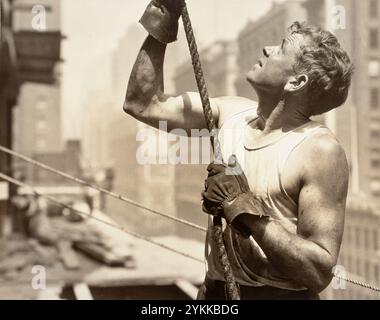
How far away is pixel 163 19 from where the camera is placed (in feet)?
6.97

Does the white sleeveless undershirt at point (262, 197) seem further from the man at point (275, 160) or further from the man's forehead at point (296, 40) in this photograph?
the man's forehead at point (296, 40)

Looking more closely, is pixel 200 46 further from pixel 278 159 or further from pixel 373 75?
pixel 278 159

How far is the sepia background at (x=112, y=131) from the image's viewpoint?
8.95 m

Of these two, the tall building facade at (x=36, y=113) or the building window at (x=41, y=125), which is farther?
the building window at (x=41, y=125)

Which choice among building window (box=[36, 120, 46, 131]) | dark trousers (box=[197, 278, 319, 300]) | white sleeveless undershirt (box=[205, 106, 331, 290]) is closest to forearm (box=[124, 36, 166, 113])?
white sleeveless undershirt (box=[205, 106, 331, 290])

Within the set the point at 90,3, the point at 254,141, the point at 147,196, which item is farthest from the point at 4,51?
the point at 254,141

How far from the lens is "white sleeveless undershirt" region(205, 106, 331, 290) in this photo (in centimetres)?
197

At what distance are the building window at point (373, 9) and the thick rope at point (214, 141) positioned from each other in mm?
9308

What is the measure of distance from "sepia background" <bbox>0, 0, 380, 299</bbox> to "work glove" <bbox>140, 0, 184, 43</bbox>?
5473mm

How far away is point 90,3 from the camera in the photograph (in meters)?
9.96

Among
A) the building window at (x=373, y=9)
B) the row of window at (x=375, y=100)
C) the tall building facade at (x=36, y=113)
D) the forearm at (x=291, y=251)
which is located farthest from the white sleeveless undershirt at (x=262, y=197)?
the row of window at (x=375, y=100)

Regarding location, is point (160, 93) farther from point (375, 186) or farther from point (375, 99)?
point (375, 186)

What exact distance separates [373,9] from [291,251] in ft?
33.9

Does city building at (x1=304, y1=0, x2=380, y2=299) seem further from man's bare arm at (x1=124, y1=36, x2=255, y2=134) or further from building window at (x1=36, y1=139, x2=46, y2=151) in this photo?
man's bare arm at (x1=124, y1=36, x2=255, y2=134)
